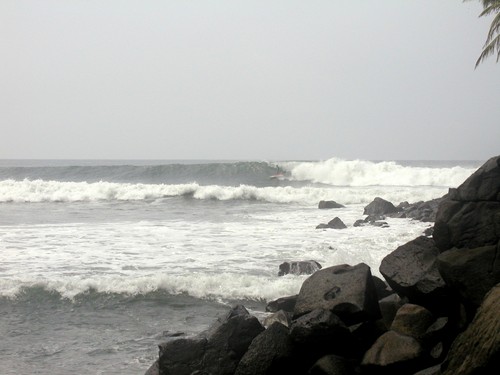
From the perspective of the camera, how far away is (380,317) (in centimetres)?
598

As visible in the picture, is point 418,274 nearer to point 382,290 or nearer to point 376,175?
point 382,290

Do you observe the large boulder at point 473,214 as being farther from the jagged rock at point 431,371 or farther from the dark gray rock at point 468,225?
the jagged rock at point 431,371

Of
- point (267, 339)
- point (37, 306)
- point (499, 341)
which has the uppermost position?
point (499, 341)

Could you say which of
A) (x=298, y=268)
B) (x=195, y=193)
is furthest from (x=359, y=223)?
(x=195, y=193)

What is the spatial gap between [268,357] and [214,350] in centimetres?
77

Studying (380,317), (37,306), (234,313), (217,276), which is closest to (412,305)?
(380,317)

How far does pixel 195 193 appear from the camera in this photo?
34.3 metres

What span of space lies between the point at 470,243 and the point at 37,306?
23.8 feet

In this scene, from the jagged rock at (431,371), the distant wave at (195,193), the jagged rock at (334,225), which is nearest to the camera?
the jagged rock at (431,371)

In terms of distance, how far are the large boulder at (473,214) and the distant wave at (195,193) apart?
916 inches

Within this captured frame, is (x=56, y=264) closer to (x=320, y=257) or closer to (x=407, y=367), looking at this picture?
(x=320, y=257)

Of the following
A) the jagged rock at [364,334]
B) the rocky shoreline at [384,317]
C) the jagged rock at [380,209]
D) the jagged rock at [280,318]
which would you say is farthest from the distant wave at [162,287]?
the jagged rock at [380,209]

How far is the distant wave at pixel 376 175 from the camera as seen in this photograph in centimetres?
4519

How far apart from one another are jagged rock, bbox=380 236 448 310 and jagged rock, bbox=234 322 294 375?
5.07 ft
